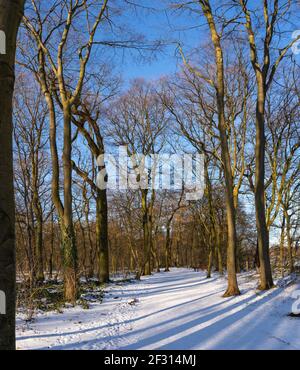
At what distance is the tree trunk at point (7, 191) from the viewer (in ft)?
10.8

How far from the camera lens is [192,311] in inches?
347

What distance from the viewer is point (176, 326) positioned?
23.4 ft

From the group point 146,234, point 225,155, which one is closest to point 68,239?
point 225,155

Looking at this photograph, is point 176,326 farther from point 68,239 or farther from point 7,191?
point 68,239

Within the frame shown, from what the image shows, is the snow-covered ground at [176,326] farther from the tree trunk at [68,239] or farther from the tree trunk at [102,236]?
the tree trunk at [102,236]

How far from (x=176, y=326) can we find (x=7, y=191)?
495 centimetres

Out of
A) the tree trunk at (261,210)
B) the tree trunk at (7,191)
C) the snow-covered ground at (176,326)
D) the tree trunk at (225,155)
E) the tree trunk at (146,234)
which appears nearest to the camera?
the tree trunk at (7,191)

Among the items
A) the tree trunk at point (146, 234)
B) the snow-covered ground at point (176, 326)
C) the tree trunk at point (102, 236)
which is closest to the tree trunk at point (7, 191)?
the snow-covered ground at point (176, 326)

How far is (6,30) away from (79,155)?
26173 mm

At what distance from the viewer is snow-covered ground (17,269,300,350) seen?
5.78 metres

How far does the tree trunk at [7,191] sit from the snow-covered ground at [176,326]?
2.61 meters

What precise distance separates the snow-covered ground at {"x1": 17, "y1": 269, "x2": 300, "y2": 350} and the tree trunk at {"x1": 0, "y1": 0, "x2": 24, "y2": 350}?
261 centimetres
